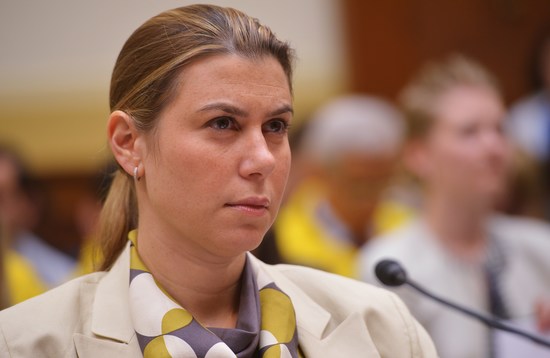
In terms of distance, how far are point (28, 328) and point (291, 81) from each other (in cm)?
73

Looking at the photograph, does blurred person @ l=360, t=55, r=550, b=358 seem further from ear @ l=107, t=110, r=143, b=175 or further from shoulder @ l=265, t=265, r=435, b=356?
ear @ l=107, t=110, r=143, b=175

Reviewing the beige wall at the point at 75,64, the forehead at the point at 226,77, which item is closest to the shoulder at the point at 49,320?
the forehead at the point at 226,77

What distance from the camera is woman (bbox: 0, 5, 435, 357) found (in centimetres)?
177

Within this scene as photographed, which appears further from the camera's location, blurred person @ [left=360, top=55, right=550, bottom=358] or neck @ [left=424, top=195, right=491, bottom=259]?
neck @ [left=424, top=195, right=491, bottom=259]

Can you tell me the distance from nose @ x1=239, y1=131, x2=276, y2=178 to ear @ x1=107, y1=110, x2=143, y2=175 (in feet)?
0.75

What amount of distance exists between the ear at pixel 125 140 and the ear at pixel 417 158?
1956 mm

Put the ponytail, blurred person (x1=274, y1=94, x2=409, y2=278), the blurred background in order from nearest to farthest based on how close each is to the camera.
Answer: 1. the ponytail
2. blurred person (x1=274, y1=94, x2=409, y2=278)
3. the blurred background

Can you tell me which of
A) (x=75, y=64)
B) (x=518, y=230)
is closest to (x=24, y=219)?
(x=75, y=64)

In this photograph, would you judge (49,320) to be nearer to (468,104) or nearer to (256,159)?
(256,159)

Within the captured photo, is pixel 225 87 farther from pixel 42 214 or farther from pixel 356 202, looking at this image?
pixel 42 214

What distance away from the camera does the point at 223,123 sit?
1.79m

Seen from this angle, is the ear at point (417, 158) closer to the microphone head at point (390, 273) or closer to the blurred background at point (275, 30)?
the microphone head at point (390, 273)

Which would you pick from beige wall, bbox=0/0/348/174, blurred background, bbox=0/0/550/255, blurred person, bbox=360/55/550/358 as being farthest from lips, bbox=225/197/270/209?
beige wall, bbox=0/0/348/174

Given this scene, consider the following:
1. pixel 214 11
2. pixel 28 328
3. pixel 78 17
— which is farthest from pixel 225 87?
pixel 78 17
